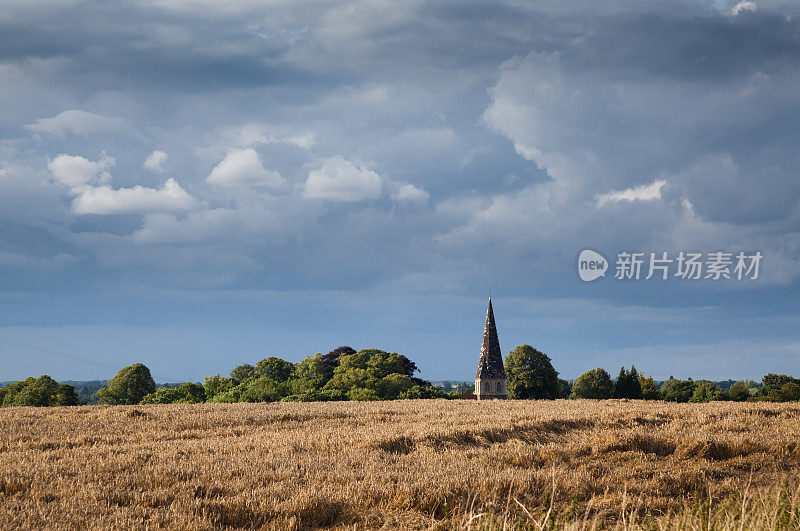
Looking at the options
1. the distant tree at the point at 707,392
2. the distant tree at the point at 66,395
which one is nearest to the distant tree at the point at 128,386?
the distant tree at the point at 66,395

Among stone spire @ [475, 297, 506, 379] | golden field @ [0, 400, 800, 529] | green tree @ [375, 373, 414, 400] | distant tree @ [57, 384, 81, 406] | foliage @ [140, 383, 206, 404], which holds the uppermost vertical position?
stone spire @ [475, 297, 506, 379]

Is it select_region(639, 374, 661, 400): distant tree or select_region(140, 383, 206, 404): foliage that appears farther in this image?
select_region(639, 374, 661, 400): distant tree

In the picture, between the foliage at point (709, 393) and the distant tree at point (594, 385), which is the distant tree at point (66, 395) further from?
the foliage at point (709, 393)

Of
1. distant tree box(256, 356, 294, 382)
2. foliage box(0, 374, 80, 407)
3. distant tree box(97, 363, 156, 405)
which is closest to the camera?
foliage box(0, 374, 80, 407)

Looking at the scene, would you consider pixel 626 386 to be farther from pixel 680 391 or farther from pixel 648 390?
pixel 680 391

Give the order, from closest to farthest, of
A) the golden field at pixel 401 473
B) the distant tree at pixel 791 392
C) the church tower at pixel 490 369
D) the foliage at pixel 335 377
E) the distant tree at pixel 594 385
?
the golden field at pixel 401 473 < the foliage at pixel 335 377 < the distant tree at pixel 791 392 < the church tower at pixel 490 369 < the distant tree at pixel 594 385

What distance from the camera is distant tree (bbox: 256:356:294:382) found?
80.2m

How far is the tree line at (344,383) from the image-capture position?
6212cm

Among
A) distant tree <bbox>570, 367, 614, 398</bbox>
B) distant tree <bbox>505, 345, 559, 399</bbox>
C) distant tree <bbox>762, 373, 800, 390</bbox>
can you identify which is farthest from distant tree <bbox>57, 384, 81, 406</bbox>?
distant tree <bbox>762, 373, 800, 390</bbox>

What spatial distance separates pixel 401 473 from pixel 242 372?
74.4 metres

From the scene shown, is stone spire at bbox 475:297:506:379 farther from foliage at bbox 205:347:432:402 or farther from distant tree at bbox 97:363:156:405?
distant tree at bbox 97:363:156:405

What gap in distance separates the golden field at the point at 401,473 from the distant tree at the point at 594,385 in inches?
2602

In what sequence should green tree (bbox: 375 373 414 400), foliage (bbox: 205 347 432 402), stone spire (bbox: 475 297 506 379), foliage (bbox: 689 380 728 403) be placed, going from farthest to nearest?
foliage (bbox: 689 380 728 403) < stone spire (bbox: 475 297 506 379) < green tree (bbox: 375 373 414 400) < foliage (bbox: 205 347 432 402)

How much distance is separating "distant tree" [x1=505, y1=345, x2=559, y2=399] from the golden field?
54413 millimetres
